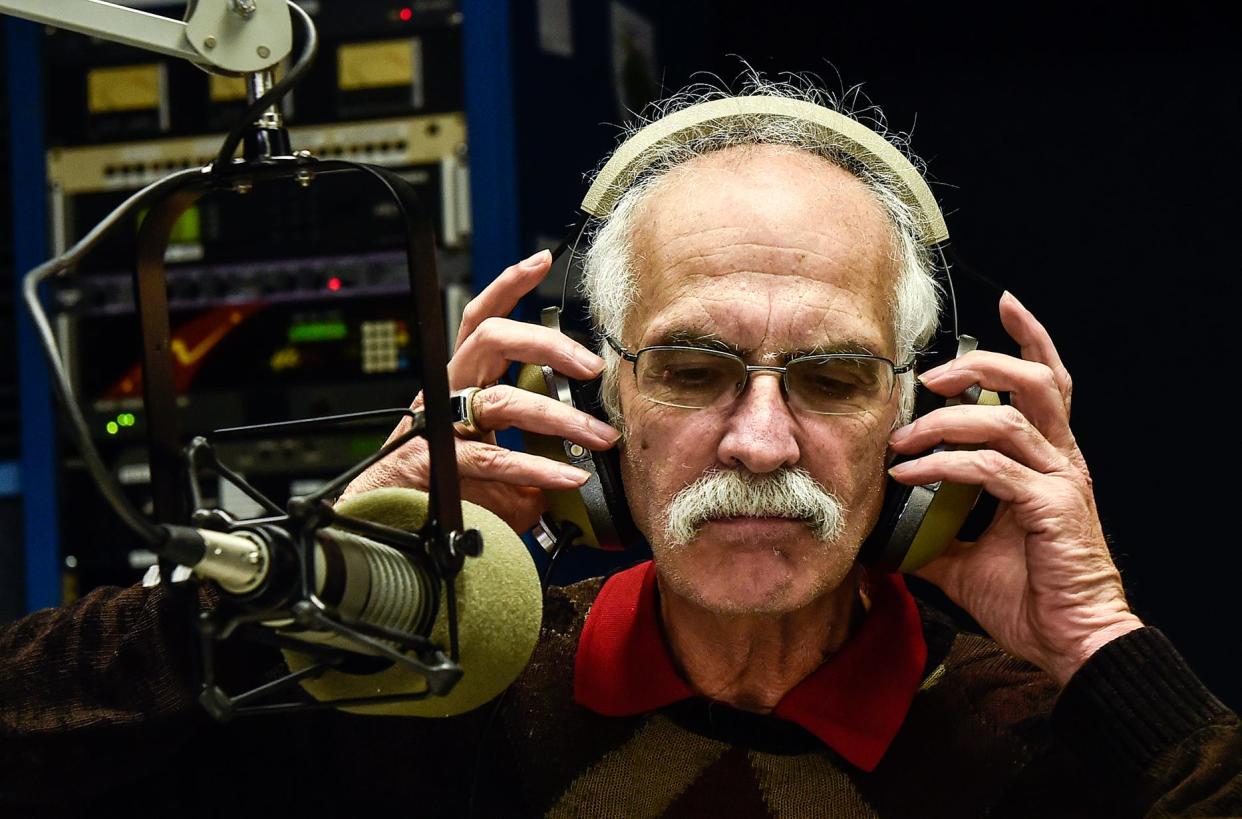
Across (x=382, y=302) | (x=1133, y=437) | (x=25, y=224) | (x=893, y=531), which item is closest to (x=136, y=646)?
(x=893, y=531)

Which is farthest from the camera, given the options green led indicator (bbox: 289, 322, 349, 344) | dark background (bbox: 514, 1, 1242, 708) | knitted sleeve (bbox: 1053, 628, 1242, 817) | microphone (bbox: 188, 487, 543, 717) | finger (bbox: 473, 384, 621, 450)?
dark background (bbox: 514, 1, 1242, 708)

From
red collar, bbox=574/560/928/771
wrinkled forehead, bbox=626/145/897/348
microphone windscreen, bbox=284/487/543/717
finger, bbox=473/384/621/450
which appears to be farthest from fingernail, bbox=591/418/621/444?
microphone windscreen, bbox=284/487/543/717

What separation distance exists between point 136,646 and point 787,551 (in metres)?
0.60

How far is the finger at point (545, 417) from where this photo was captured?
4.22 feet

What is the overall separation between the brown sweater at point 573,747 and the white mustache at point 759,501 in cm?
22

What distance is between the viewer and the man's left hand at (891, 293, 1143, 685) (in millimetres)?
1280

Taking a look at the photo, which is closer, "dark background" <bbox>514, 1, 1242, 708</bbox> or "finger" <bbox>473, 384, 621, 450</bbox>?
"finger" <bbox>473, 384, 621, 450</bbox>

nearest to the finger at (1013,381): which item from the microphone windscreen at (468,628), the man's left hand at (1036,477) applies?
the man's left hand at (1036,477)

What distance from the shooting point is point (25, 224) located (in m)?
2.28

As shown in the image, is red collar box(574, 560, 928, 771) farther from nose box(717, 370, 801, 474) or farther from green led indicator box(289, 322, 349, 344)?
green led indicator box(289, 322, 349, 344)

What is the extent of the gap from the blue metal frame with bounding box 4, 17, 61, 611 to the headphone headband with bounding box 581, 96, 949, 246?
1.30 m

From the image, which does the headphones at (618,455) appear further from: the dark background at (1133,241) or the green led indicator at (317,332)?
the dark background at (1133,241)

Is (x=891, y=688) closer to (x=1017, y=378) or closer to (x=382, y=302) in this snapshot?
(x=1017, y=378)

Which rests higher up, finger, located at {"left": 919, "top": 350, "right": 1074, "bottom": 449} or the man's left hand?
finger, located at {"left": 919, "top": 350, "right": 1074, "bottom": 449}
